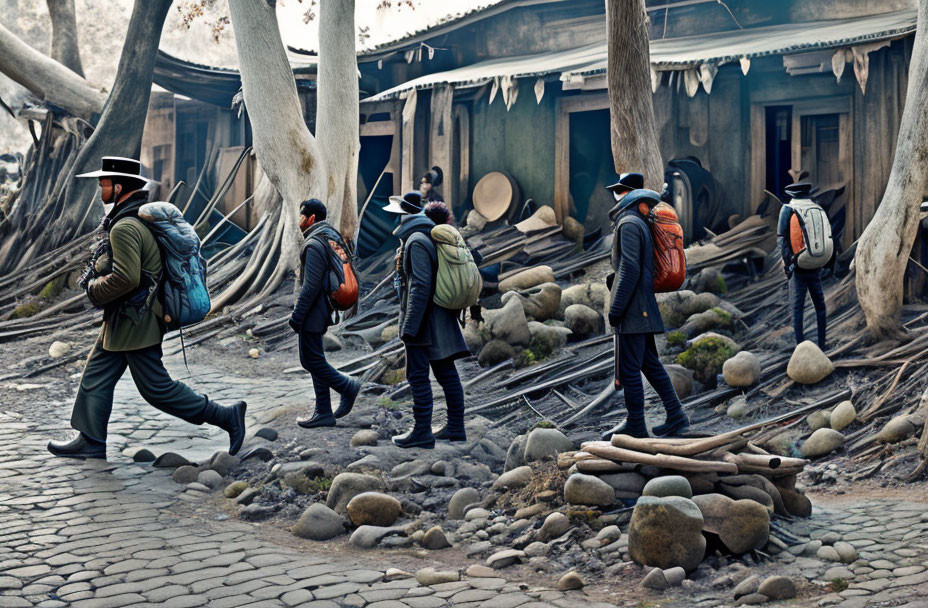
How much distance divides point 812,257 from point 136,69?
38.5 feet

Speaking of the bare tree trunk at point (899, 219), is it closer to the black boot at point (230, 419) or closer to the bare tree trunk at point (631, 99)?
the bare tree trunk at point (631, 99)

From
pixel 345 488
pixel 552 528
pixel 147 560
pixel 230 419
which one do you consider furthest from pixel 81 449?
pixel 552 528

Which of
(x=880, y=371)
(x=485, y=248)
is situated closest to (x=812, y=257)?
(x=880, y=371)

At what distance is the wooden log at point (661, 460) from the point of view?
5559mm

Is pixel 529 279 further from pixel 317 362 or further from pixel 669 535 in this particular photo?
pixel 669 535

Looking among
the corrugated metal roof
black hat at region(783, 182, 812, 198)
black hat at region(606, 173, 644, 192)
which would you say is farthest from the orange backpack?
the corrugated metal roof

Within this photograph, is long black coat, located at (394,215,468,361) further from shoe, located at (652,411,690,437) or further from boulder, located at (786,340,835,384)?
boulder, located at (786,340,835,384)

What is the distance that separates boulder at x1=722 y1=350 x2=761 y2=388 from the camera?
30.1 feet

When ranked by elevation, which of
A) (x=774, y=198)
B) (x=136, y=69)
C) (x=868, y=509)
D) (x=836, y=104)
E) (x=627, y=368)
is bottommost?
(x=868, y=509)

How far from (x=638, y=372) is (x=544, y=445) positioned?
873 millimetres

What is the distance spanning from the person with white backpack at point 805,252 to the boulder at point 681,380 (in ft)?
4.86

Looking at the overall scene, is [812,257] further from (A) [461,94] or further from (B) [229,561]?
(A) [461,94]

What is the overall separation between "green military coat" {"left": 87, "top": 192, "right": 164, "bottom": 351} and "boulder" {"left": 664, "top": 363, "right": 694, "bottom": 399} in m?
4.73

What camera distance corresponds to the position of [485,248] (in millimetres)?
15219
